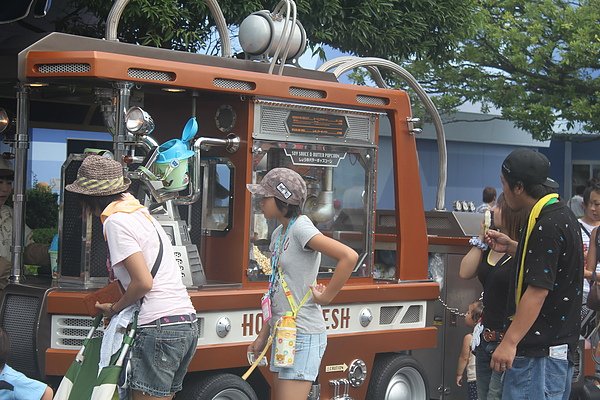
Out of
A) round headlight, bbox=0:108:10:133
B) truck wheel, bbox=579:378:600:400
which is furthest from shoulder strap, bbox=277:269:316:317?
truck wheel, bbox=579:378:600:400

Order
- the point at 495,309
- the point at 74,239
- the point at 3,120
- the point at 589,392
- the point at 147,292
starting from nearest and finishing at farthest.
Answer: the point at 147,292, the point at 495,309, the point at 74,239, the point at 3,120, the point at 589,392

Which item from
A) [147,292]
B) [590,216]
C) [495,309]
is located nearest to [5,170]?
[147,292]

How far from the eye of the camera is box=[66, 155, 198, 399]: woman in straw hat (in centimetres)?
529

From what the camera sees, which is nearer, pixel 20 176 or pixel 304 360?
pixel 304 360

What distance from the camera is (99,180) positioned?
5383mm

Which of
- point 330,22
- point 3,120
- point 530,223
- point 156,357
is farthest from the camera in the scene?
point 330,22

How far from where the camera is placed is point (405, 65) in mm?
18984

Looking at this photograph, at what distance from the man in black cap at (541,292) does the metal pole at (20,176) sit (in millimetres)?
3048

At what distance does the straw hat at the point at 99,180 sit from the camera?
5363 millimetres

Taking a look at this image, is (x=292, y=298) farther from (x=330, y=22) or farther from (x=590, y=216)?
(x=330, y=22)

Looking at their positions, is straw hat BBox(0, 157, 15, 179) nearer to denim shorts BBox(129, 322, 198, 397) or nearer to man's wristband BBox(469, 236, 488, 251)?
denim shorts BBox(129, 322, 198, 397)

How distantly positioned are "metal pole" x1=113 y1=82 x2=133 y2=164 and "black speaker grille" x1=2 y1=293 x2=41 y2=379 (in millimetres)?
993

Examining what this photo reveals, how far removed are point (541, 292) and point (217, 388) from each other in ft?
7.99

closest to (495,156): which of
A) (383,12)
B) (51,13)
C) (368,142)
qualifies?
(383,12)
